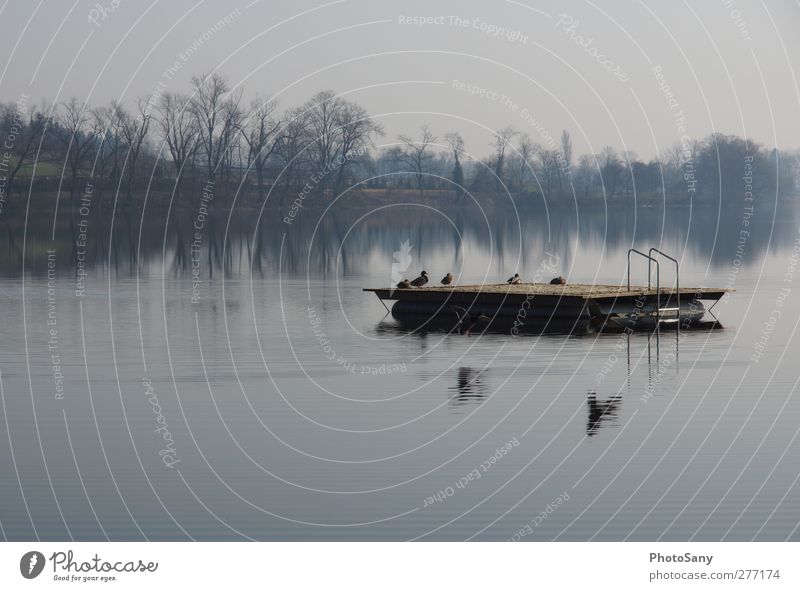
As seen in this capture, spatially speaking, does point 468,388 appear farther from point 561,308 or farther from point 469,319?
point 469,319

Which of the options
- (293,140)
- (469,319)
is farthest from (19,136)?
(469,319)

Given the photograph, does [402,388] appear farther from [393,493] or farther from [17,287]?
[17,287]

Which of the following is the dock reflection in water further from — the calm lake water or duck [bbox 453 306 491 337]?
duck [bbox 453 306 491 337]

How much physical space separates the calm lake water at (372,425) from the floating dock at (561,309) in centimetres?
196

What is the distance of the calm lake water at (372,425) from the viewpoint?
85.9 feet

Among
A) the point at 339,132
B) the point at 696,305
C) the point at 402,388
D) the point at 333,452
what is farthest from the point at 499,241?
the point at 333,452

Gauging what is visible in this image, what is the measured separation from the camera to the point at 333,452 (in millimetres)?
31406

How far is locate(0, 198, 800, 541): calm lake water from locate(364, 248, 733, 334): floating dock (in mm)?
1957

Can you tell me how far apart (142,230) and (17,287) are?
286ft

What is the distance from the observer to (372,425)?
3500cm

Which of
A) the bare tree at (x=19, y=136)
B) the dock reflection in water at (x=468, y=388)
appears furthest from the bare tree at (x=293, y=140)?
the dock reflection in water at (x=468, y=388)

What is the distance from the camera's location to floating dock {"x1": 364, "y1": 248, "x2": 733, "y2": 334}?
58031mm

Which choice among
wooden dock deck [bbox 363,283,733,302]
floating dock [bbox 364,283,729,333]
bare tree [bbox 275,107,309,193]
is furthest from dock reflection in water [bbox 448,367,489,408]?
bare tree [bbox 275,107,309,193]

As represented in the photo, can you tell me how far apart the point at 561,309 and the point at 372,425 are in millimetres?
24797
